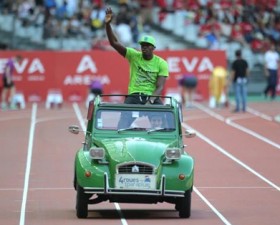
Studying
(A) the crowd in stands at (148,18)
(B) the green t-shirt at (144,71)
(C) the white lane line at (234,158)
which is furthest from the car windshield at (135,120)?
(A) the crowd in stands at (148,18)

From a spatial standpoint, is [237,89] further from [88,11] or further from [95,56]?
[88,11]

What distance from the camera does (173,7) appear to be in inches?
1750

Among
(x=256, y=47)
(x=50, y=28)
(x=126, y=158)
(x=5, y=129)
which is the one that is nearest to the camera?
(x=126, y=158)

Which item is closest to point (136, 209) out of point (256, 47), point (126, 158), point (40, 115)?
point (126, 158)

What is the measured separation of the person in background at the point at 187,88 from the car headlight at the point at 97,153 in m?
23.1

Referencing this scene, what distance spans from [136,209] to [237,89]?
19.6 m

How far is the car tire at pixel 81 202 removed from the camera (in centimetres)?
1487

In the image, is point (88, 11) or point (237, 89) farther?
point (88, 11)

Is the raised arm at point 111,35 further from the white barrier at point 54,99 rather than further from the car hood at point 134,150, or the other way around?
the white barrier at point 54,99

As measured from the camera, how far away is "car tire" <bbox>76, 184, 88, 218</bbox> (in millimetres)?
14867

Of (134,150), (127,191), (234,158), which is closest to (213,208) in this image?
(134,150)

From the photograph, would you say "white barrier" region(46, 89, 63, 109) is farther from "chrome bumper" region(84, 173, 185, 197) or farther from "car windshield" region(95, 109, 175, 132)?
"chrome bumper" region(84, 173, 185, 197)

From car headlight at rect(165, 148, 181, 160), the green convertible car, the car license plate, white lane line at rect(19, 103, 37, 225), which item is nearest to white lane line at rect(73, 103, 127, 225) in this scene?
the green convertible car

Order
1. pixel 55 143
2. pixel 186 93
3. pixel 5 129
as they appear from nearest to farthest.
Answer: pixel 55 143
pixel 5 129
pixel 186 93
